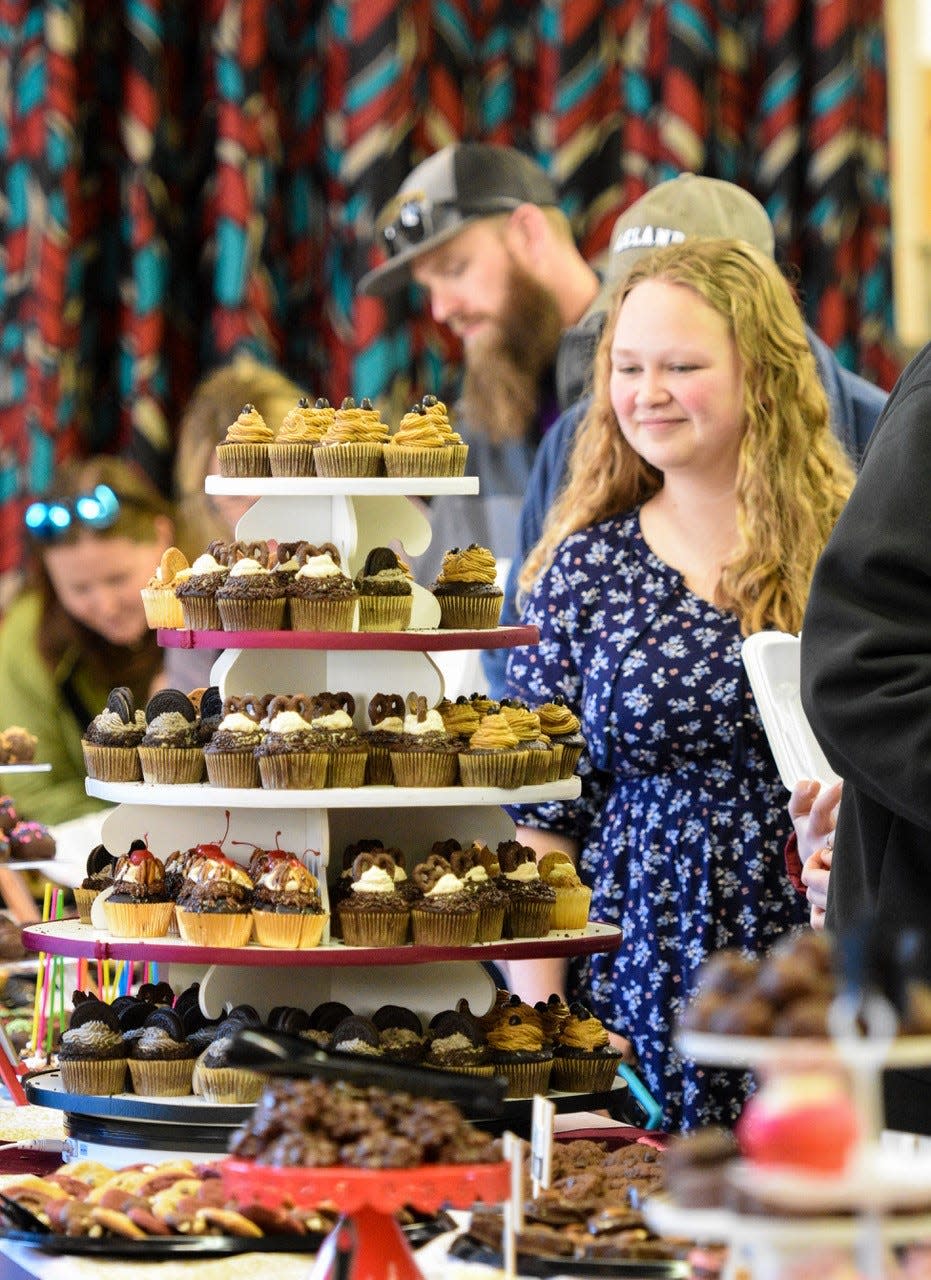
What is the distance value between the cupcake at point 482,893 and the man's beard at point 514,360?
8.08 feet

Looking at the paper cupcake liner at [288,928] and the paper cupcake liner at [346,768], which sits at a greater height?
the paper cupcake liner at [346,768]

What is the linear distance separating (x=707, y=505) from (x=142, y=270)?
2.75 m

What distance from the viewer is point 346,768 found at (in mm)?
2354

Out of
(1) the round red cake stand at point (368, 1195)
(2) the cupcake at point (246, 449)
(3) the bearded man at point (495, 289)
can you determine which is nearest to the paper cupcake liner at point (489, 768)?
(2) the cupcake at point (246, 449)

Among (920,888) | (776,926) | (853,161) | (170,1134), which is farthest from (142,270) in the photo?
(920,888)

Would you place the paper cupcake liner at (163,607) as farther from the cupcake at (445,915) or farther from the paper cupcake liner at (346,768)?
the cupcake at (445,915)

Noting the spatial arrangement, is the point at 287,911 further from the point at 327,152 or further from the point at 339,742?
the point at 327,152

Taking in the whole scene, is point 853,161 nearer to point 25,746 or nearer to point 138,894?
point 25,746

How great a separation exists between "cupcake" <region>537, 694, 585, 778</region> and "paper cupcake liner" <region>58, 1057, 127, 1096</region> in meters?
0.64

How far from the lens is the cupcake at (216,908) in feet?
7.49

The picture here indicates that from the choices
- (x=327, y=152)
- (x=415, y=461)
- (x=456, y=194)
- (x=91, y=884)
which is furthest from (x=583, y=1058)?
(x=327, y=152)

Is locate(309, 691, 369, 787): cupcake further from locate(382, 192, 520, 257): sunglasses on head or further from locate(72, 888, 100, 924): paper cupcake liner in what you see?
locate(382, 192, 520, 257): sunglasses on head

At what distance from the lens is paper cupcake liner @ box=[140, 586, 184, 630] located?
2570 millimetres

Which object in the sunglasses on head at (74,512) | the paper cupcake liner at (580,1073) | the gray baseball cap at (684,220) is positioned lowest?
the paper cupcake liner at (580,1073)
